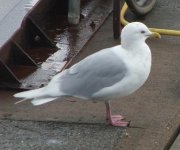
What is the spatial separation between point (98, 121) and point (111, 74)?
0.51 meters

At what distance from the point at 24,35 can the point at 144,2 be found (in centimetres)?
189

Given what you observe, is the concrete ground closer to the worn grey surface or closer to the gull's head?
the worn grey surface

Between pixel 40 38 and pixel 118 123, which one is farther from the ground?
pixel 118 123

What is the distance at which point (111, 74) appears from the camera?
5457 millimetres

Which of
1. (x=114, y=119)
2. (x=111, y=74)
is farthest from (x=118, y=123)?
(x=111, y=74)

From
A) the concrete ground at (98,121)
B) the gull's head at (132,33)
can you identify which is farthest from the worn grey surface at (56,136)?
the gull's head at (132,33)

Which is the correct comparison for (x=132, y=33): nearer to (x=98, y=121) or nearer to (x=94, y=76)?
(x=94, y=76)

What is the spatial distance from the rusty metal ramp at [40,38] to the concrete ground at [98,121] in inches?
14.0

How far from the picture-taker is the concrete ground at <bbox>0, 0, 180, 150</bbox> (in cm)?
537

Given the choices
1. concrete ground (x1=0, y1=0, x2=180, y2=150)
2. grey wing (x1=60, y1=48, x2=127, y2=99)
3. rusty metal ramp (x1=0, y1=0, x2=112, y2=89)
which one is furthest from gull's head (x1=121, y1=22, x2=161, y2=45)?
rusty metal ramp (x1=0, y1=0, x2=112, y2=89)

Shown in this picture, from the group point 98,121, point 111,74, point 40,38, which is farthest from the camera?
point 40,38

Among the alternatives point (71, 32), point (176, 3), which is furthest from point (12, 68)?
point (176, 3)

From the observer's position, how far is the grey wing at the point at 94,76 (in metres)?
5.45

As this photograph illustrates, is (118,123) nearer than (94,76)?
No
